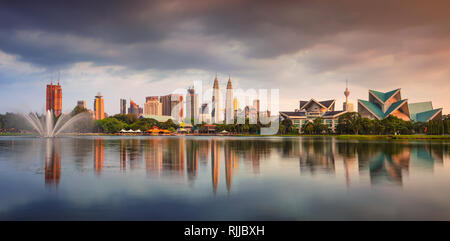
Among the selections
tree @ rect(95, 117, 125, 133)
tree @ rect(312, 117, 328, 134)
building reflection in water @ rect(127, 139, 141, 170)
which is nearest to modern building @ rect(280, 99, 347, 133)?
tree @ rect(312, 117, 328, 134)

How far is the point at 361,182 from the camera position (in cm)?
1162

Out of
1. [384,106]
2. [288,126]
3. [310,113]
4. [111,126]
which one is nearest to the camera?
[288,126]

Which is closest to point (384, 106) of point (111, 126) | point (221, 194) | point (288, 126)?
point (288, 126)

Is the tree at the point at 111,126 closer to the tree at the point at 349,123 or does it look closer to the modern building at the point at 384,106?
the tree at the point at 349,123

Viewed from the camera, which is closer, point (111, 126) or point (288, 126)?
point (288, 126)

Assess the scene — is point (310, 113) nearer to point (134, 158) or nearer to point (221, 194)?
point (134, 158)

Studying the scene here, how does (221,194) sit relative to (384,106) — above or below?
below

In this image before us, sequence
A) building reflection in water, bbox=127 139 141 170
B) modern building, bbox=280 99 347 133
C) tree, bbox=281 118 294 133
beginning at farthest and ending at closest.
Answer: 1. modern building, bbox=280 99 347 133
2. tree, bbox=281 118 294 133
3. building reflection in water, bbox=127 139 141 170

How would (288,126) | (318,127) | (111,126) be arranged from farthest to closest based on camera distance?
(111,126)
(288,126)
(318,127)

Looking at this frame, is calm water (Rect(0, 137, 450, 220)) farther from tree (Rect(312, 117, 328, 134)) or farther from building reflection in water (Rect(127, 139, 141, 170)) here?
tree (Rect(312, 117, 328, 134))

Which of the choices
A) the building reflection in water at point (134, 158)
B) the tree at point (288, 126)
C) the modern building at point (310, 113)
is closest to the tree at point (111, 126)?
the tree at point (288, 126)

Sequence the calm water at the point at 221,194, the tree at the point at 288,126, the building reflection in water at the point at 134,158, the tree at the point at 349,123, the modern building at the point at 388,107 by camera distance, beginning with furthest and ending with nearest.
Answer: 1. the modern building at the point at 388,107
2. the tree at the point at 288,126
3. the tree at the point at 349,123
4. the building reflection in water at the point at 134,158
5. the calm water at the point at 221,194
